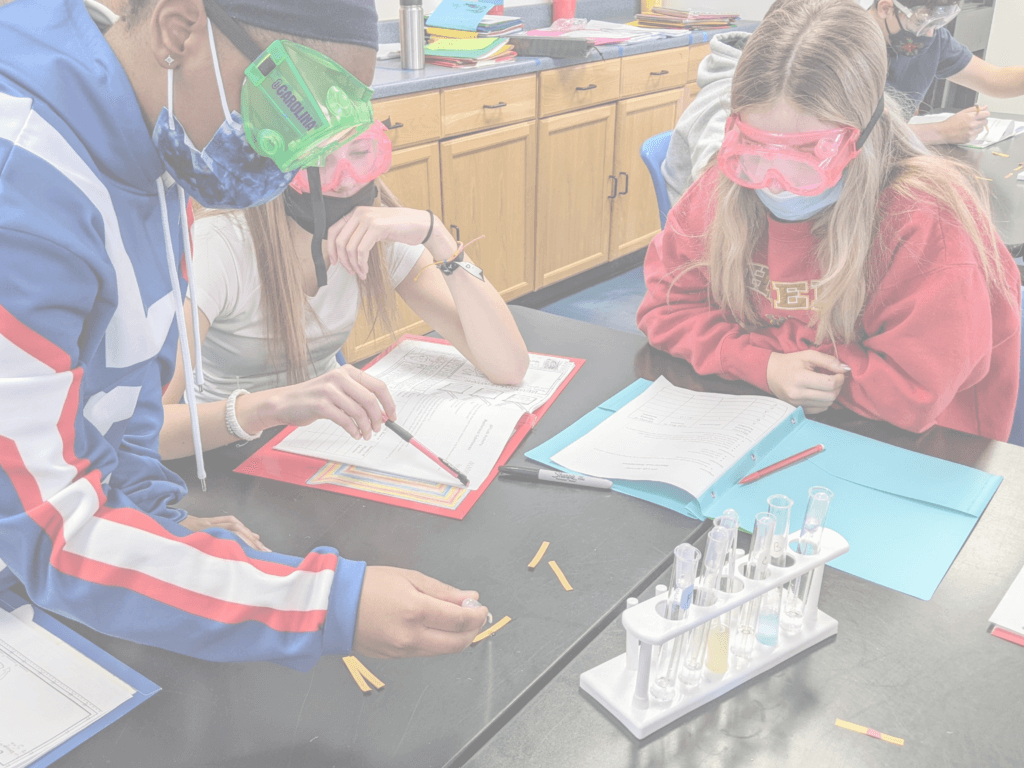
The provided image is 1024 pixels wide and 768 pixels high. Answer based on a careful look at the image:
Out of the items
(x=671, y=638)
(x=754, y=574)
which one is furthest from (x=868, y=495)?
(x=671, y=638)

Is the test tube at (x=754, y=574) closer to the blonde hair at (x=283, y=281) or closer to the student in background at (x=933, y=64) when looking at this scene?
the blonde hair at (x=283, y=281)

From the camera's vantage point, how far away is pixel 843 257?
4.08 ft

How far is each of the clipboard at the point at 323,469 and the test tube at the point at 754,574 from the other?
350mm

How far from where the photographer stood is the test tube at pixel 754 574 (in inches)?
28.7

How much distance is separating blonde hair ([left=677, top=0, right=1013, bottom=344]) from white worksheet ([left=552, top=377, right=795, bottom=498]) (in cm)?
25

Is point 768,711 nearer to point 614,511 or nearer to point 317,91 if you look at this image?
point 614,511

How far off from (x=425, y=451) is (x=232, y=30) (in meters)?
0.57

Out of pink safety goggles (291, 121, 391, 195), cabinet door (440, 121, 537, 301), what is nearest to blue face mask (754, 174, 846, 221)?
pink safety goggles (291, 121, 391, 195)

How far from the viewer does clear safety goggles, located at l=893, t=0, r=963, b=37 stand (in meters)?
2.55

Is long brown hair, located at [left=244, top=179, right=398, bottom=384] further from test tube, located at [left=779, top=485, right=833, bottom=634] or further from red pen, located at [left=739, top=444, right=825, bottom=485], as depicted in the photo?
test tube, located at [left=779, top=485, right=833, bottom=634]

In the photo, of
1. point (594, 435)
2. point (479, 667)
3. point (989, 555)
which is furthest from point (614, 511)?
point (989, 555)

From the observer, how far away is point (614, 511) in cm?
98

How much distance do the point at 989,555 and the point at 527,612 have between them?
0.51 metres

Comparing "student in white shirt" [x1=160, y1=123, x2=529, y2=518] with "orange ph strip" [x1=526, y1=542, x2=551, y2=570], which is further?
"student in white shirt" [x1=160, y1=123, x2=529, y2=518]
